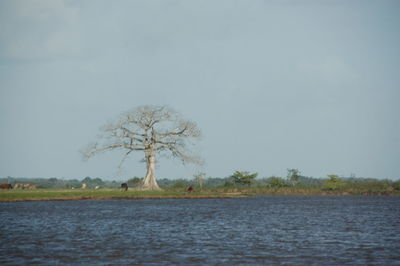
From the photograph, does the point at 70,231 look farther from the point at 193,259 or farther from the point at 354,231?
the point at 354,231

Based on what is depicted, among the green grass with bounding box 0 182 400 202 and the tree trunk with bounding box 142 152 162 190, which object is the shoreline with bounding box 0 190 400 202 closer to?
the green grass with bounding box 0 182 400 202

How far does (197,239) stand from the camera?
1010 inches

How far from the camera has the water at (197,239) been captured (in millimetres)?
20188

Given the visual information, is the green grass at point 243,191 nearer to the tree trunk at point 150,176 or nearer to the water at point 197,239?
the tree trunk at point 150,176

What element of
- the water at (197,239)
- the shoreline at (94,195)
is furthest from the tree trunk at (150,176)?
the water at (197,239)

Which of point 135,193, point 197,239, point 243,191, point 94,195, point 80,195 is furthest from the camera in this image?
point 243,191

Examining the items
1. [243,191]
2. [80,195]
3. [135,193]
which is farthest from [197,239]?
[243,191]

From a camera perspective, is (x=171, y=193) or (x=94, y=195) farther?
(x=171, y=193)

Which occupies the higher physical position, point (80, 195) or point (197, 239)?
point (80, 195)

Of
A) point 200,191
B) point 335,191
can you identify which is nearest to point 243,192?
point 200,191

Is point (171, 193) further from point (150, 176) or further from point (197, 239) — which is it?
point (197, 239)

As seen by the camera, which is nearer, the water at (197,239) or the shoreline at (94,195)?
the water at (197,239)

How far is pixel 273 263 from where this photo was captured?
19.2m

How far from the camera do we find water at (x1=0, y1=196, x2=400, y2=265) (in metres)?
20.2
